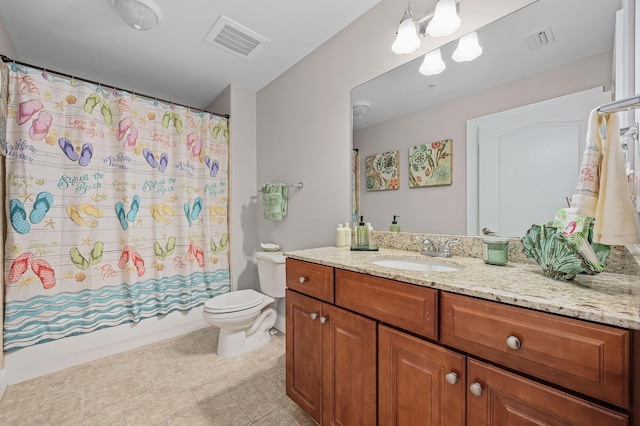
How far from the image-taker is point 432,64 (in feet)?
4.52

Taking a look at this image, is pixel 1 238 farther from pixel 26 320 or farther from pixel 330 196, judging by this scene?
pixel 330 196

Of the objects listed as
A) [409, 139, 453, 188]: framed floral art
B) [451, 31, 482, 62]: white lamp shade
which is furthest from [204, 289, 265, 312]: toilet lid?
[451, 31, 482, 62]: white lamp shade

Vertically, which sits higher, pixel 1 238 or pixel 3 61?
pixel 3 61

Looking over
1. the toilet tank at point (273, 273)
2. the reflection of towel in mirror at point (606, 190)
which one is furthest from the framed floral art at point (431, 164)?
the toilet tank at point (273, 273)

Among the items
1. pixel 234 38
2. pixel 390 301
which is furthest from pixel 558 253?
pixel 234 38

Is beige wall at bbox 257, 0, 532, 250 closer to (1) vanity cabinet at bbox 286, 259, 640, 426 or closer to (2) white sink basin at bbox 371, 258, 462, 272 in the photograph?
(2) white sink basin at bbox 371, 258, 462, 272

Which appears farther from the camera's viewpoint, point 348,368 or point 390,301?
point 348,368

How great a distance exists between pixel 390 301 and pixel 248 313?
4.36 feet

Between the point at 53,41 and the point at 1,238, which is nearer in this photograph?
the point at 1,238

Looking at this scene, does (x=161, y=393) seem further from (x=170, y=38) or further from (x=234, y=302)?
(x=170, y=38)

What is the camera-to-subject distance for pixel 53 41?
6.20ft

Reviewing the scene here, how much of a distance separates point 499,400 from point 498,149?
957 millimetres

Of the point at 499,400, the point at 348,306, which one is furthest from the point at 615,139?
the point at 348,306

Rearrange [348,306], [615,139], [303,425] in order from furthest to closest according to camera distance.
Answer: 1. [303,425]
2. [348,306]
3. [615,139]
